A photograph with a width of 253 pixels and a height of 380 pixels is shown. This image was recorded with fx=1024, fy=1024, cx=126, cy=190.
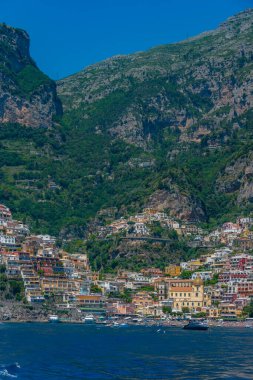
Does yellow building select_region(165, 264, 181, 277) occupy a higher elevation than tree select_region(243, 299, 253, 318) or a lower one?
higher

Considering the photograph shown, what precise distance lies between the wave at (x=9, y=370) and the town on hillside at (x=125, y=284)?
74.1m

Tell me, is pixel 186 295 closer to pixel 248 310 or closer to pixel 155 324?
pixel 248 310

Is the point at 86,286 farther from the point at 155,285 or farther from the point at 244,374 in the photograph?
the point at 244,374

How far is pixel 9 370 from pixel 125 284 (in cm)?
10336

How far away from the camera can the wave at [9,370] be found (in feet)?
219

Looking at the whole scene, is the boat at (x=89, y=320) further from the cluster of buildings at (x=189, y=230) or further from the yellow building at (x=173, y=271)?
the cluster of buildings at (x=189, y=230)

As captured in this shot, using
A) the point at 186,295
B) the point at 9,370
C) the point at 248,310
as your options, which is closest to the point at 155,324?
the point at 248,310

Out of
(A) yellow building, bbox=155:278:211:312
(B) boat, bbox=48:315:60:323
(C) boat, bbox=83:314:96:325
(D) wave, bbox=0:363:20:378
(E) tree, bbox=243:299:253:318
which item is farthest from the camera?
(A) yellow building, bbox=155:278:211:312

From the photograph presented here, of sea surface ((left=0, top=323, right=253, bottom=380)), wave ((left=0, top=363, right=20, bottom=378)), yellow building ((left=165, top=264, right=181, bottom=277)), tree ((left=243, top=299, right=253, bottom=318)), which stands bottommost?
wave ((left=0, top=363, right=20, bottom=378))

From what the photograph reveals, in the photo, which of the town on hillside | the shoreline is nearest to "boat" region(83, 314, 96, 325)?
the shoreline

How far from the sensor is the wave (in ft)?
219

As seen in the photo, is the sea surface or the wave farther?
the sea surface

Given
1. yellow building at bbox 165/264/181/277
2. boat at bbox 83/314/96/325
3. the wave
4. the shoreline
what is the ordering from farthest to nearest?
yellow building at bbox 165/264/181/277, boat at bbox 83/314/96/325, the shoreline, the wave

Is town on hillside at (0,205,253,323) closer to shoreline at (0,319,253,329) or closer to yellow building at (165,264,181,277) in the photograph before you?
yellow building at (165,264,181,277)
